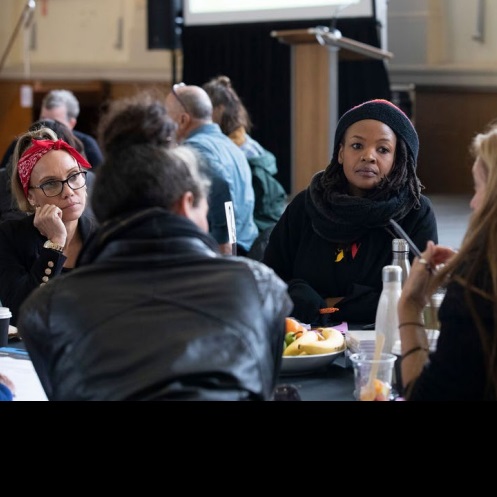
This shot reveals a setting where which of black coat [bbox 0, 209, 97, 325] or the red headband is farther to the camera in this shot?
the red headband

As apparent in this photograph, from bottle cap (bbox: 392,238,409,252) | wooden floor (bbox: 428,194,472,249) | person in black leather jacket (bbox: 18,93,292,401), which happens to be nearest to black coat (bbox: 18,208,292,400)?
person in black leather jacket (bbox: 18,93,292,401)

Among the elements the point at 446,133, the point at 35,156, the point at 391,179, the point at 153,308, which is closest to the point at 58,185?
the point at 35,156

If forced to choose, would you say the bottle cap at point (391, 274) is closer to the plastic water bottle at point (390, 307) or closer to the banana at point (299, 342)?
the plastic water bottle at point (390, 307)

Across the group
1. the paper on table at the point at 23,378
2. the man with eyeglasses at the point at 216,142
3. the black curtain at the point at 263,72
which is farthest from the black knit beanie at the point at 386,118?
the black curtain at the point at 263,72

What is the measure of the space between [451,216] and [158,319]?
7.06 metres

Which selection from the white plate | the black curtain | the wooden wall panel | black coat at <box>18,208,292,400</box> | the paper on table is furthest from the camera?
the wooden wall panel

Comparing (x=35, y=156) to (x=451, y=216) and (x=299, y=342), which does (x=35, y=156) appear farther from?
(x=451, y=216)

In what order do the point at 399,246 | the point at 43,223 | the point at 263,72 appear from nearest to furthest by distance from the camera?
the point at 399,246, the point at 43,223, the point at 263,72

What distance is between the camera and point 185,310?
1.55 m

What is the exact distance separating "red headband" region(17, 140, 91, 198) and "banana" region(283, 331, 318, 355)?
3.62 ft

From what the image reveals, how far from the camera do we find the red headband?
303 centimetres

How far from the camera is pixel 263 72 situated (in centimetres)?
902

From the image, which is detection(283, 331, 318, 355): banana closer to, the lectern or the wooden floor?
the wooden floor

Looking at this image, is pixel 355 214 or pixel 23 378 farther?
pixel 355 214
